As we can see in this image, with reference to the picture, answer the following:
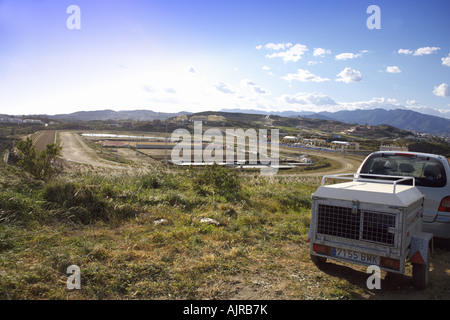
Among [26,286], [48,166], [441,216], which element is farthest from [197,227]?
[48,166]

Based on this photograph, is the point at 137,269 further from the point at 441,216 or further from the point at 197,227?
the point at 441,216

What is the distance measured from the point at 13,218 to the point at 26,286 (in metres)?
2.84

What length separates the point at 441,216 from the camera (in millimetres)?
5574

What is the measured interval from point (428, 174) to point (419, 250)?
264 centimetres

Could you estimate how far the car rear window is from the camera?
19.6 feet

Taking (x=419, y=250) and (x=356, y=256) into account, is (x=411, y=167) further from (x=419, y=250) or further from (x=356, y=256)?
(x=356, y=256)

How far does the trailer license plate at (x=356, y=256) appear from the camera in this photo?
162 inches

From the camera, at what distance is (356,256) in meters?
4.25

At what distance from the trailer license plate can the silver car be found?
2.43 metres
